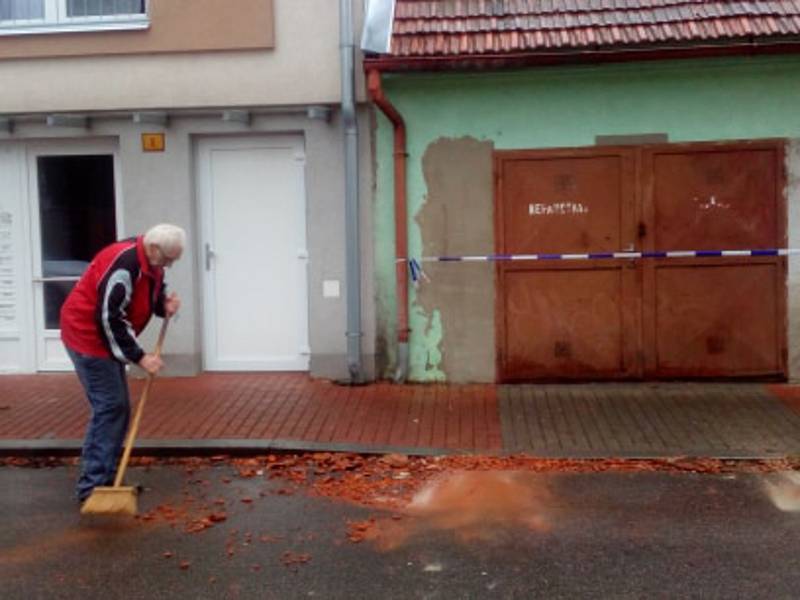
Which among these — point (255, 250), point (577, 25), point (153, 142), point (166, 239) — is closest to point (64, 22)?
point (153, 142)

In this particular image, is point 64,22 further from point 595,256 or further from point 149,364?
point 595,256

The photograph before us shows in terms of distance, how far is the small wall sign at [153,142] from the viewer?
9742mm

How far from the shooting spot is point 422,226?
949 centimetres

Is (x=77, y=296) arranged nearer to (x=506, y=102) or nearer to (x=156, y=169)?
(x=156, y=169)

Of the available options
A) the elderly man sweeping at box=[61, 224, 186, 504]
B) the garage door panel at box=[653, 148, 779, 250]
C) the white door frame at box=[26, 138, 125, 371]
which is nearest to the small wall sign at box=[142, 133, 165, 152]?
the white door frame at box=[26, 138, 125, 371]

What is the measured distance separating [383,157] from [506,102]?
4.07 ft

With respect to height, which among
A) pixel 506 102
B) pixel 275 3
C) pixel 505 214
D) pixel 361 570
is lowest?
pixel 361 570

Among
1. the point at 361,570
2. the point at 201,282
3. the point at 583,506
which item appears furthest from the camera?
the point at 201,282

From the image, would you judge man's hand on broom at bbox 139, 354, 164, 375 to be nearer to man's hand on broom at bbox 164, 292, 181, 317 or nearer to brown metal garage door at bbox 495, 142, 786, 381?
man's hand on broom at bbox 164, 292, 181, 317

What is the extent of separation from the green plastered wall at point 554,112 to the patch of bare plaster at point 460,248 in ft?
0.23

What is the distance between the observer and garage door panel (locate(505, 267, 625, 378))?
9.30 meters

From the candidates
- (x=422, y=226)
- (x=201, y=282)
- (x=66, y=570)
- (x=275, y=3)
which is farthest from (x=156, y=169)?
(x=66, y=570)

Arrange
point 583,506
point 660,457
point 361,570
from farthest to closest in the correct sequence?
point 660,457, point 583,506, point 361,570

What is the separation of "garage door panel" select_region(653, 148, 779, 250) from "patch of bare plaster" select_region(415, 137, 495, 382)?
62.1 inches
